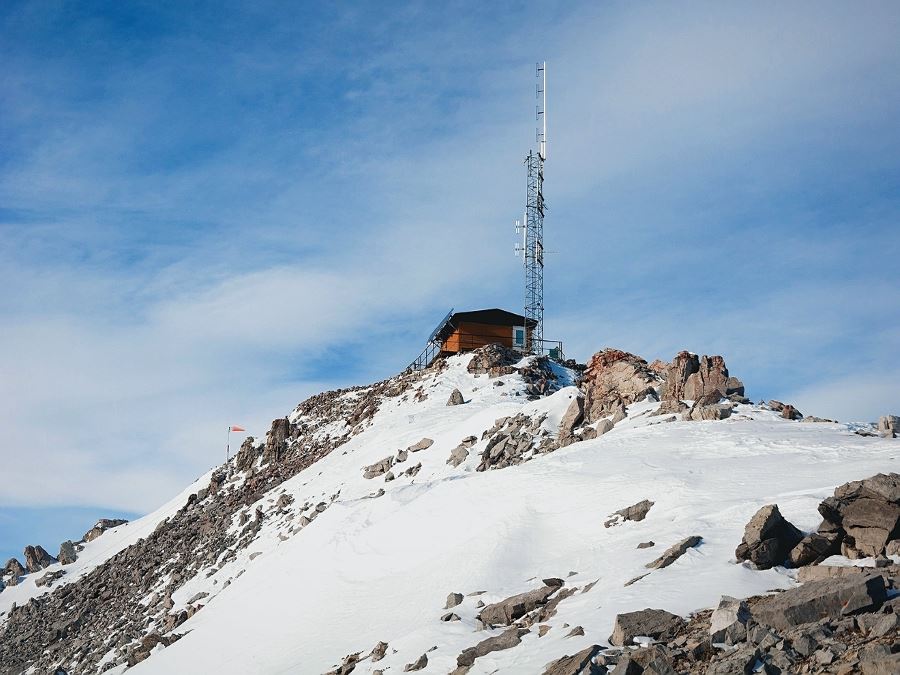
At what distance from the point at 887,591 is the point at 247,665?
54.5 ft

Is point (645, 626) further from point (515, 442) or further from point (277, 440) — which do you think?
point (277, 440)

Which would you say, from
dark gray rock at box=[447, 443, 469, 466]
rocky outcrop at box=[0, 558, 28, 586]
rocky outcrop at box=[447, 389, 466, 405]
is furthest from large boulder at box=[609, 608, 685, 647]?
rocky outcrop at box=[0, 558, 28, 586]

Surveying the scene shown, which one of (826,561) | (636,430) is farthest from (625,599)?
(636,430)

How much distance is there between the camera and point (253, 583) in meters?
30.1

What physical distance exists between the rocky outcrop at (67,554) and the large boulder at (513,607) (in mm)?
45847

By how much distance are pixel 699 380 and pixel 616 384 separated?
4.33 metres

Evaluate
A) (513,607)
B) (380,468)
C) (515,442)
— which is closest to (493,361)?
(380,468)

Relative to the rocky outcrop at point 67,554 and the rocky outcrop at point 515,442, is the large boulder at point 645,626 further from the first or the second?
the rocky outcrop at point 67,554

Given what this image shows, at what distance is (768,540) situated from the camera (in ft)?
52.7

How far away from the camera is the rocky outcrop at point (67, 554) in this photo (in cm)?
5616

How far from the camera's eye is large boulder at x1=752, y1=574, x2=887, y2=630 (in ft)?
40.8

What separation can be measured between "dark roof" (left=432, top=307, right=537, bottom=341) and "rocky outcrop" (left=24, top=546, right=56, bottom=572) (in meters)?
30.1

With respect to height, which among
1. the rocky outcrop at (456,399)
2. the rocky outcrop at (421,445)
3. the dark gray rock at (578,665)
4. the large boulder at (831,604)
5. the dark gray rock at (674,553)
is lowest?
the dark gray rock at (578,665)

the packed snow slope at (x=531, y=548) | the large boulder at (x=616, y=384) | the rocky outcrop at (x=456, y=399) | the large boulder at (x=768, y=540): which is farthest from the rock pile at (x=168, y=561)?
the large boulder at (x=768, y=540)
